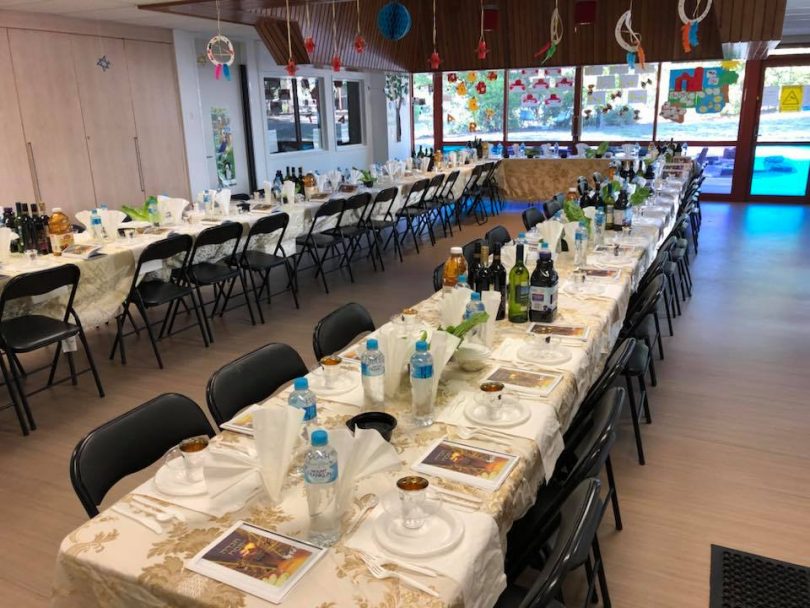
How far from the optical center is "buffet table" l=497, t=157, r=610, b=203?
35.0 feet

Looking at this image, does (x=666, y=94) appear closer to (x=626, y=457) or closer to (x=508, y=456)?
(x=626, y=457)

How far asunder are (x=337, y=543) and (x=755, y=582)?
73.3 inches

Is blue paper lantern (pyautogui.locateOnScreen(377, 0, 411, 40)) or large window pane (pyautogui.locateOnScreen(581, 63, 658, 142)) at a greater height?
blue paper lantern (pyautogui.locateOnScreen(377, 0, 411, 40))

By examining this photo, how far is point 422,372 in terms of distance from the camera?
2.01 meters

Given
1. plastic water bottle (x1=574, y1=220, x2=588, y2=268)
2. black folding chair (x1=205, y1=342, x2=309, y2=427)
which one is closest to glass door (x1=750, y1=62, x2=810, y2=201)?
plastic water bottle (x1=574, y1=220, x2=588, y2=268)

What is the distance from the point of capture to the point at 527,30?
990 centimetres

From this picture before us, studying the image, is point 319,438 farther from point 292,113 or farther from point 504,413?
point 292,113

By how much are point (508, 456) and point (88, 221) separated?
4.28 metres

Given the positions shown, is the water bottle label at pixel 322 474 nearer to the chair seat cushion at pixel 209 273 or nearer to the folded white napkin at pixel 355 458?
the folded white napkin at pixel 355 458

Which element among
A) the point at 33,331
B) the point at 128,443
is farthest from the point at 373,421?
the point at 33,331

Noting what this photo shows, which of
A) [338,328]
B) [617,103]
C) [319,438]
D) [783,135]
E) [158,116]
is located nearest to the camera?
[319,438]

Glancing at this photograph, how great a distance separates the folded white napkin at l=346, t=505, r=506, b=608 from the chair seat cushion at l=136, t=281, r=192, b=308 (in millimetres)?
3538

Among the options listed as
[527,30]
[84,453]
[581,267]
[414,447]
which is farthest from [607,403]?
[527,30]

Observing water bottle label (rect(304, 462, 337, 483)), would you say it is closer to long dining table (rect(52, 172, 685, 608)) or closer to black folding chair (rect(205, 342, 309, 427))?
long dining table (rect(52, 172, 685, 608))
